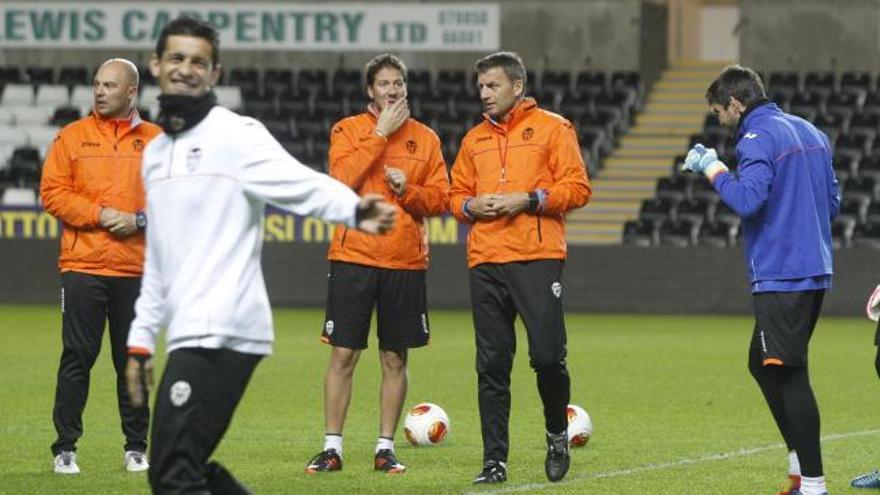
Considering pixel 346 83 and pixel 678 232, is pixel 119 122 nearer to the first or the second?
pixel 678 232

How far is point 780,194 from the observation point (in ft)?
26.2

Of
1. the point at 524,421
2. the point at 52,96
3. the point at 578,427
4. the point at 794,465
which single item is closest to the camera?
the point at 794,465

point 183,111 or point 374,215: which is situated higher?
point 183,111

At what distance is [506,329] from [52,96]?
2230cm

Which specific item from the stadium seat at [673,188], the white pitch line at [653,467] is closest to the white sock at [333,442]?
the white pitch line at [653,467]

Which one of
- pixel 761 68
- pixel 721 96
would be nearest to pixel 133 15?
pixel 761 68

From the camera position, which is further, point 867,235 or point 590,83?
point 590,83

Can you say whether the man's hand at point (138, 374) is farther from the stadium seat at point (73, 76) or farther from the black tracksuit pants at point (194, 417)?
the stadium seat at point (73, 76)

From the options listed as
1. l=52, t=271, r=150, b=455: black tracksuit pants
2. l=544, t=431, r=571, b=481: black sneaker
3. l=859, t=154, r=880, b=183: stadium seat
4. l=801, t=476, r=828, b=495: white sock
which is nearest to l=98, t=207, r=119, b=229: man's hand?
l=52, t=271, r=150, b=455: black tracksuit pants

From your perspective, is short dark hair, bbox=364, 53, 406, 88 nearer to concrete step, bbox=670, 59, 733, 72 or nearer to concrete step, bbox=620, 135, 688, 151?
concrete step, bbox=620, 135, 688, 151

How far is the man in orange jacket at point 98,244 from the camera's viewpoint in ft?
29.9

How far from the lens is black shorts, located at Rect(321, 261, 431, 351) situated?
9.38 metres

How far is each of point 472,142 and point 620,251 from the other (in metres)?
14.3

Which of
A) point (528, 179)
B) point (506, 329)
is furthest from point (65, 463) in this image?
point (528, 179)
